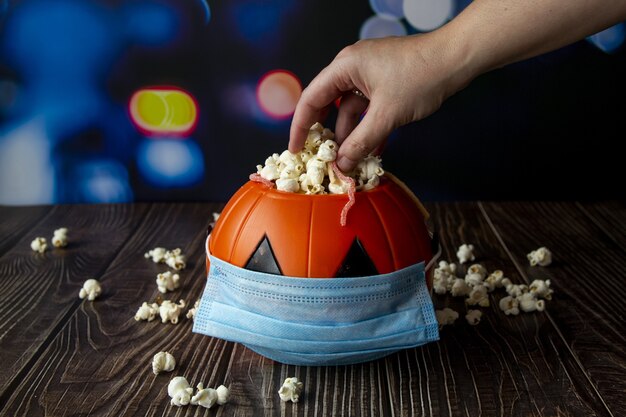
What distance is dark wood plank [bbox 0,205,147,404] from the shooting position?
1565 mm

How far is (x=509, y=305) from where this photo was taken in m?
1.69

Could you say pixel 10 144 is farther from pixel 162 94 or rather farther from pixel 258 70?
pixel 258 70

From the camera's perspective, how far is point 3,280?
6.18ft

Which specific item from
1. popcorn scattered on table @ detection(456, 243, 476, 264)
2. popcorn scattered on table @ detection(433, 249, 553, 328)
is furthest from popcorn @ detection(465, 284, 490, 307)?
popcorn scattered on table @ detection(456, 243, 476, 264)

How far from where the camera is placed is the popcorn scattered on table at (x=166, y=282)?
180cm

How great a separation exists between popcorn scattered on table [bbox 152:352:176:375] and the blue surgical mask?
0.13 metres

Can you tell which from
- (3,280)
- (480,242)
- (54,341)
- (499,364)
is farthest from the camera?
(480,242)

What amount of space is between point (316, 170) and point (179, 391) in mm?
457

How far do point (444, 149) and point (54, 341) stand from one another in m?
1.40

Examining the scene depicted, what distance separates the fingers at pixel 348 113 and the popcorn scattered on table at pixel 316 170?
0.11 ft

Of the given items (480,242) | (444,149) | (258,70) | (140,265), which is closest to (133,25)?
(258,70)

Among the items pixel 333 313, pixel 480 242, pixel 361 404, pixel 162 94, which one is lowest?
pixel 361 404

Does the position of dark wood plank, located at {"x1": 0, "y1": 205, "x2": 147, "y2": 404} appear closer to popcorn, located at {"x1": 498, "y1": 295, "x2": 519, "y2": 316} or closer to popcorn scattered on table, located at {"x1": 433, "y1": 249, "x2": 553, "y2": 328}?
popcorn scattered on table, located at {"x1": 433, "y1": 249, "x2": 553, "y2": 328}

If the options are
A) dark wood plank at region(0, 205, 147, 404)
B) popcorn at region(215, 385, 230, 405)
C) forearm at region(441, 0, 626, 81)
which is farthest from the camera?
dark wood plank at region(0, 205, 147, 404)
